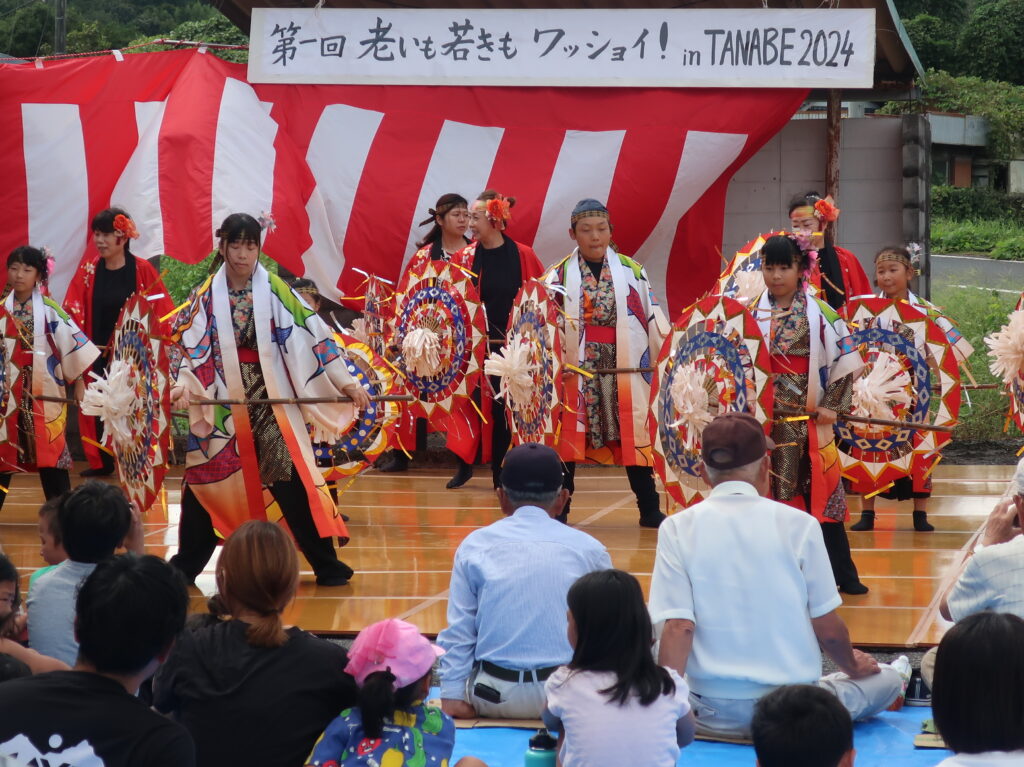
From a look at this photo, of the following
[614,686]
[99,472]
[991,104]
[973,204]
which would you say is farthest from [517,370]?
[973,204]

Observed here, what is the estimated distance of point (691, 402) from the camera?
4.81 meters

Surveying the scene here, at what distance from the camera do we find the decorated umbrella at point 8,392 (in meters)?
6.11

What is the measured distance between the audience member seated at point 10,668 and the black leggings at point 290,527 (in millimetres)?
2730

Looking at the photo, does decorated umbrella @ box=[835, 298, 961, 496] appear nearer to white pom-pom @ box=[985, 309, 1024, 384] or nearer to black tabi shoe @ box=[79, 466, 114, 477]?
white pom-pom @ box=[985, 309, 1024, 384]

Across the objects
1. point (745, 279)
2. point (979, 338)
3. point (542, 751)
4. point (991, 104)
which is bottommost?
point (542, 751)

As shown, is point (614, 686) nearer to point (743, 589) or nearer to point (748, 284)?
point (743, 589)

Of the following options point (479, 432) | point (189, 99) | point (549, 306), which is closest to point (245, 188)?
point (189, 99)

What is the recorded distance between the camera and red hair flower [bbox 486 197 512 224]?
23.4 feet

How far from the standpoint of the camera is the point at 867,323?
19.2 ft

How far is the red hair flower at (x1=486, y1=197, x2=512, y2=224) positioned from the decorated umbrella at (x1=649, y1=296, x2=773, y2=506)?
2337 millimetres

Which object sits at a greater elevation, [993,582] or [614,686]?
[993,582]

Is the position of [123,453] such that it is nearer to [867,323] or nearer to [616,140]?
[867,323]

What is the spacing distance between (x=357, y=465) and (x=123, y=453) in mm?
931

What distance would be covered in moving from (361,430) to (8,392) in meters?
1.63
